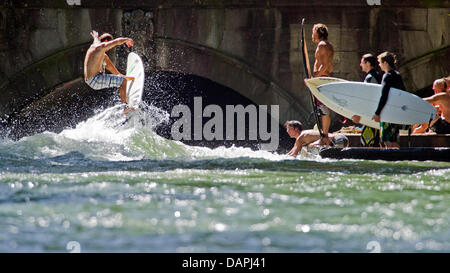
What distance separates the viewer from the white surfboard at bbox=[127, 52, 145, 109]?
11.5 metres

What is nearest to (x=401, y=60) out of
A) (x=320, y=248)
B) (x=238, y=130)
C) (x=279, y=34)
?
(x=279, y=34)

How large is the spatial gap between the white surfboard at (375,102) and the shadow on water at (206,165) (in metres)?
0.55

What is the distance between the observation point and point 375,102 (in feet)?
32.1

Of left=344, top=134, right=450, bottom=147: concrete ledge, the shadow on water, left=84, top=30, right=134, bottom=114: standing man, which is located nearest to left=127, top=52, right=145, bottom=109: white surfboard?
left=84, top=30, right=134, bottom=114: standing man

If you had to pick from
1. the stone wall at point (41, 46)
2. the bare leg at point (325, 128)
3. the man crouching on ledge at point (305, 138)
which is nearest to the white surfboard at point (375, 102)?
the bare leg at point (325, 128)

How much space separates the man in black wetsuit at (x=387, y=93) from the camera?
9242mm

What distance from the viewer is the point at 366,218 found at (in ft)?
18.7

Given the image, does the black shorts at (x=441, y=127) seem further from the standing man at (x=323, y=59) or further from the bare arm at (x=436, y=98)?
the standing man at (x=323, y=59)

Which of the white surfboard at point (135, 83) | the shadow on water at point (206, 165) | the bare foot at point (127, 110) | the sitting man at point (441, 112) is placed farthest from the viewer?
the bare foot at point (127, 110)

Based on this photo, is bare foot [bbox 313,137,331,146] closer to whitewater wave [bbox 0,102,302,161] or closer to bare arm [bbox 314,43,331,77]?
whitewater wave [bbox 0,102,302,161]

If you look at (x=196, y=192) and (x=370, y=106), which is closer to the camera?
(x=196, y=192)
